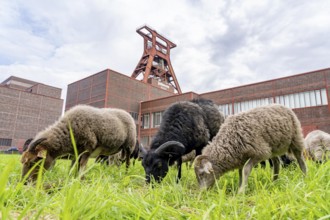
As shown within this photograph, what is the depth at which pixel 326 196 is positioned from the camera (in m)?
1.94

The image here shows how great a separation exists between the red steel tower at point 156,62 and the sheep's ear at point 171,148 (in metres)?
42.5

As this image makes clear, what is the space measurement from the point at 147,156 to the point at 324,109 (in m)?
27.6

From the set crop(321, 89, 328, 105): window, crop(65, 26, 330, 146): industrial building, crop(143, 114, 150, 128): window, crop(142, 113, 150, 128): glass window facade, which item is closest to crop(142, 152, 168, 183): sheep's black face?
crop(65, 26, 330, 146): industrial building

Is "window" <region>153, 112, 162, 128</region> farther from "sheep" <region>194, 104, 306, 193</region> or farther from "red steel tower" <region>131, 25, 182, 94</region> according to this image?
"sheep" <region>194, 104, 306, 193</region>

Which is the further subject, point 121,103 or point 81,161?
point 121,103

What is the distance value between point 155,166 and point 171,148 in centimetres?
47

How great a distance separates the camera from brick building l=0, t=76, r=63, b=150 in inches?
1800

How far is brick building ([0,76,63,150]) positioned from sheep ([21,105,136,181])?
49.5 m

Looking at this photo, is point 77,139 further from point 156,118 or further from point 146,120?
point 146,120

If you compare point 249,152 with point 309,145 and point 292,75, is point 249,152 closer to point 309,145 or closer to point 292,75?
point 309,145

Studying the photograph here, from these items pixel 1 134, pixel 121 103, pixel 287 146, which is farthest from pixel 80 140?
pixel 1 134

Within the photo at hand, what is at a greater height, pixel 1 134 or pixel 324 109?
pixel 324 109

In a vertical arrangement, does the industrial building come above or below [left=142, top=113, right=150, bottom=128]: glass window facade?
above

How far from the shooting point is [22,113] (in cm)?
4928
